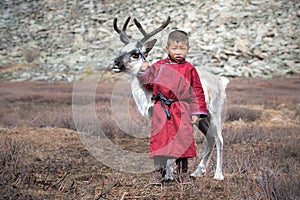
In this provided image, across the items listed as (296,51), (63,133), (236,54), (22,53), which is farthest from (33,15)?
(63,133)

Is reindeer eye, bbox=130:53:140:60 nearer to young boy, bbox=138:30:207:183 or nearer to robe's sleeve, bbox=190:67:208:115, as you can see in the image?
young boy, bbox=138:30:207:183

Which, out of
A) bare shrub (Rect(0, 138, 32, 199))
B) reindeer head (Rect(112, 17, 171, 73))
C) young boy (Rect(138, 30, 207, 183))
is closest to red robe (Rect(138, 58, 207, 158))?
young boy (Rect(138, 30, 207, 183))

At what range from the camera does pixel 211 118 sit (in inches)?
199

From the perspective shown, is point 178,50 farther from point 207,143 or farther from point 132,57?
point 207,143

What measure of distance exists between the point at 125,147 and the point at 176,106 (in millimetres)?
3160

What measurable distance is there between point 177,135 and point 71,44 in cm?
2897

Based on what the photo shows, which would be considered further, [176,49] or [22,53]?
[22,53]

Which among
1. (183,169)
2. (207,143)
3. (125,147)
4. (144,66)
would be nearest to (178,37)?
(144,66)

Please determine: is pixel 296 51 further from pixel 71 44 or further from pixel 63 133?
pixel 63 133

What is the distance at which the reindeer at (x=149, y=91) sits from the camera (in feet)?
14.9

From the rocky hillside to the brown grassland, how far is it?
8365mm

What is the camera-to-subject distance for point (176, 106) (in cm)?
412

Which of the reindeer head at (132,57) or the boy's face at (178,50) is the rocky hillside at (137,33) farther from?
the boy's face at (178,50)

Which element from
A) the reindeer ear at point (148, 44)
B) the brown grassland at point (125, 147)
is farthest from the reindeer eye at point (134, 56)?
the brown grassland at point (125, 147)
